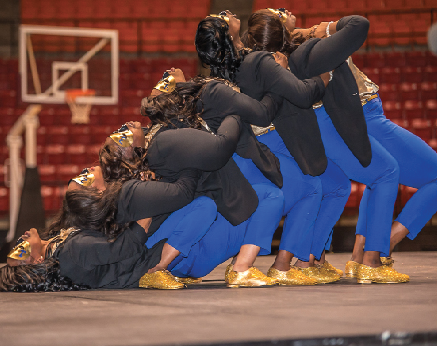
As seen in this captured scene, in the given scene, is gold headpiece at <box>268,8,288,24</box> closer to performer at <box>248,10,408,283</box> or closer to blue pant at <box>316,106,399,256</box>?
performer at <box>248,10,408,283</box>

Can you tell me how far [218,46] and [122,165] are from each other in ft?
1.98

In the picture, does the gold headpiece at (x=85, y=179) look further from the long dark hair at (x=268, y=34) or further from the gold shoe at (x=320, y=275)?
the gold shoe at (x=320, y=275)

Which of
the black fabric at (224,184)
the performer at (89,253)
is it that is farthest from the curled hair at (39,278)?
the black fabric at (224,184)

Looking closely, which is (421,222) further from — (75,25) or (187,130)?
(75,25)

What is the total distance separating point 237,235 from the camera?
2254 millimetres

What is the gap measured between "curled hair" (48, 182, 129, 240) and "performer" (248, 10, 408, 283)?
89 cm

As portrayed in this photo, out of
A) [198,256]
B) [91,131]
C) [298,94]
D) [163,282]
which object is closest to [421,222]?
[298,94]

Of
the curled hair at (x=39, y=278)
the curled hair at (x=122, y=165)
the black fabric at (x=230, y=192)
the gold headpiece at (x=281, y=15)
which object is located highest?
the gold headpiece at (x=281, y=15)

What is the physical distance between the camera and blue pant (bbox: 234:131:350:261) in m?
2.31

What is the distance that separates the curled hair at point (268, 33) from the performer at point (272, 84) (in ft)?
0.29

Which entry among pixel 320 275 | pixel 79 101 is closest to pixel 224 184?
pixel 320 275

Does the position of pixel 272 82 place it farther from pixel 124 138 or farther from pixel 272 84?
pixel 124 138

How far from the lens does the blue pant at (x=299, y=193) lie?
2307mm

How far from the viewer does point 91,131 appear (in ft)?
25.0
